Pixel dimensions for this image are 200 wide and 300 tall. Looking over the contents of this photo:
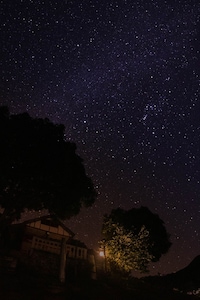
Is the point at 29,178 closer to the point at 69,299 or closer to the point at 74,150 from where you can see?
the point at 74,150

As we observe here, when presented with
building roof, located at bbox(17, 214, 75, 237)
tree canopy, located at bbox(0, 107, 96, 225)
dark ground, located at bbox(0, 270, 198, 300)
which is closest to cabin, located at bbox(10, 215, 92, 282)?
dark ground, located at bbox(0, 270, 198, 300)

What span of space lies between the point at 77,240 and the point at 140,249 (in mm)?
13444

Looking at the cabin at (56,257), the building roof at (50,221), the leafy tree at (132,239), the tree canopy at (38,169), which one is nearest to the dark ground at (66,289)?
the cabin at (56,257)

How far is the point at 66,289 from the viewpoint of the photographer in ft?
58.7

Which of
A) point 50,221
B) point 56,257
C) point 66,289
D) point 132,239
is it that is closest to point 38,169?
point 56,257

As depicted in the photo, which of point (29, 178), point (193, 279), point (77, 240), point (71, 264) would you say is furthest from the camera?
point (77, 240)

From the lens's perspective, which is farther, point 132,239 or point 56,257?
point 132,239

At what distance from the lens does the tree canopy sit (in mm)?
25062

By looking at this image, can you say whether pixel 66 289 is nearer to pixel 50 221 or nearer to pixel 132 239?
pixel 132 239

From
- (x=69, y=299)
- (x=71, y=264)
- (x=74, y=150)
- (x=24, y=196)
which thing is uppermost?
(x=74, y=150)

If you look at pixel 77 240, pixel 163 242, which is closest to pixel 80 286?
pixel 77 240

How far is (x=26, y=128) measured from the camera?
2614 cm

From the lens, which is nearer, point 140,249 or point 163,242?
point 140,249

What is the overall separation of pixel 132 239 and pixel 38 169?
41.4 feet
